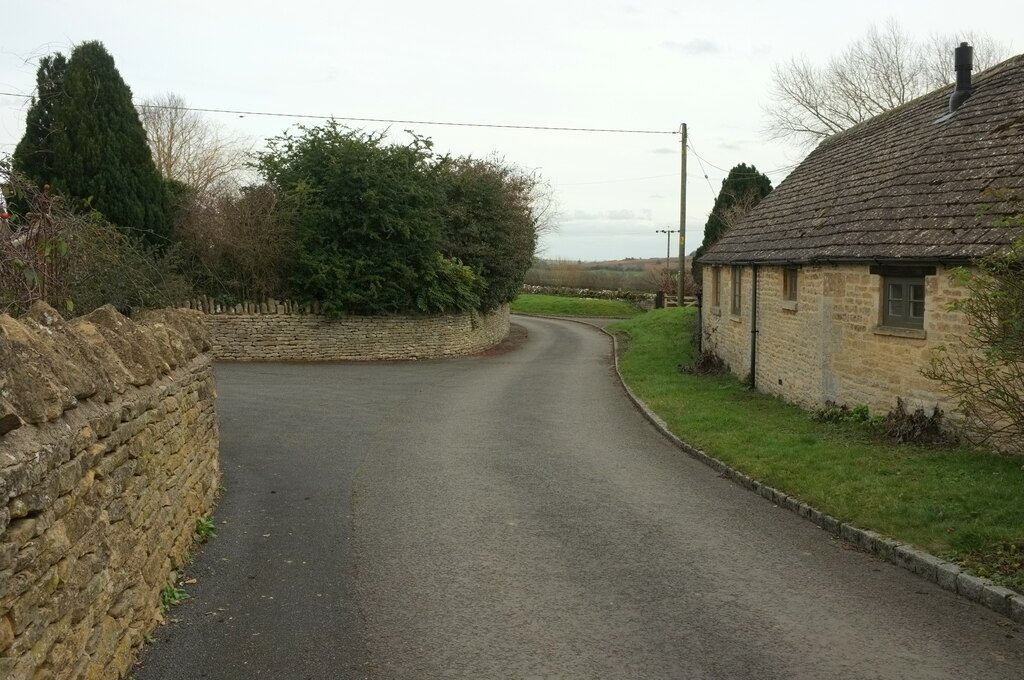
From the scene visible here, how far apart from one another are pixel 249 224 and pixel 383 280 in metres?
4.49

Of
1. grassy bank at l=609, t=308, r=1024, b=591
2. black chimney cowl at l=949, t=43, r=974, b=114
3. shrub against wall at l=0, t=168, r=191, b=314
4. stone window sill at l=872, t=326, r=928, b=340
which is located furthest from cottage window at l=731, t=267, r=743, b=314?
shrub against wall at l=0, t=168, r=191, b=314

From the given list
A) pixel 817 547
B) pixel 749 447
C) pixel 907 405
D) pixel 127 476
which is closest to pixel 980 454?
pixel 907 405

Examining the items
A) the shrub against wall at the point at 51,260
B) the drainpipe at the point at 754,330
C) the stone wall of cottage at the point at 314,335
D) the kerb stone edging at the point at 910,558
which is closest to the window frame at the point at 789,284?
the drainpipe at the point at 754,330

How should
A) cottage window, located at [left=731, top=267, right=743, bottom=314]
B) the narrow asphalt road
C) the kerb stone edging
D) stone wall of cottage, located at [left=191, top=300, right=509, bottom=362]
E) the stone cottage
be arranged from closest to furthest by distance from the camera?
the narrow asphalt road
the kerb stone edging
the stone cottage
cottage window, located at [left=731, top=267, right=743, bottom=314]
stone wall of cottage, located at [left=191, top=300, right=509, bottom=362]

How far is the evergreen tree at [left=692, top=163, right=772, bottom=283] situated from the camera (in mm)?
43438

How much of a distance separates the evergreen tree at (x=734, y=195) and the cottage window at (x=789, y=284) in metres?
26.2

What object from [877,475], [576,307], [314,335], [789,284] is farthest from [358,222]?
[576,307]

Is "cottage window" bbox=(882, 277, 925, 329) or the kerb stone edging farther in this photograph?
"cottage window" bbox=(882, 277, 925, 329)

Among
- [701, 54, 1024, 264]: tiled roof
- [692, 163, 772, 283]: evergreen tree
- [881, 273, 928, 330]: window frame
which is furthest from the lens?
[692, 163, 772, 283]: evergreen tree

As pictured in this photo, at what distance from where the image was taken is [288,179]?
Answer: 91.3 feet

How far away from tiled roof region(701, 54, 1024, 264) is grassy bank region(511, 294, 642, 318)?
117 feet

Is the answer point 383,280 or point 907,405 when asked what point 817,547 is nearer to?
point 907,405

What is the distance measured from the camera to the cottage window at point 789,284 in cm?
1714

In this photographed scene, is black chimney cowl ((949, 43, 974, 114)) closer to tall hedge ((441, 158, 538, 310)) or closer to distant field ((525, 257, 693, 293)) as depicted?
tall hedge ((441, 158, 538, 310))
